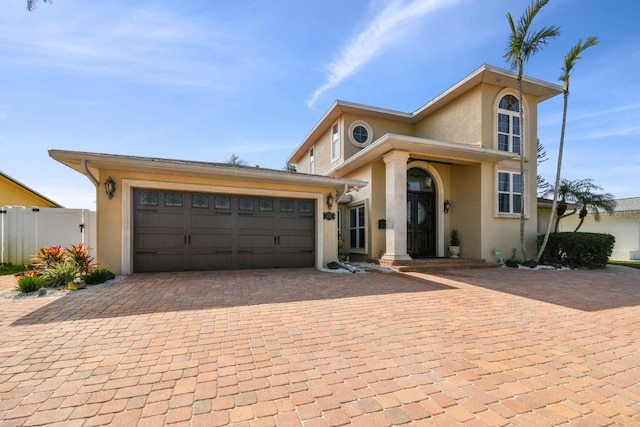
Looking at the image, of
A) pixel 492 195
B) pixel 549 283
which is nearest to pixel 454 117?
pixel 492 195

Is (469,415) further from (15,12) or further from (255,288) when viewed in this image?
(15,12)

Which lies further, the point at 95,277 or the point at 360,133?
the point at 360,133

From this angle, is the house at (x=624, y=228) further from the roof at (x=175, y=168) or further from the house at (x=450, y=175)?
the roof at (x=175, y=168)

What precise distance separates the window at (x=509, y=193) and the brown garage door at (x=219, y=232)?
7200mm

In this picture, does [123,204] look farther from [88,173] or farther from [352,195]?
[352,195]

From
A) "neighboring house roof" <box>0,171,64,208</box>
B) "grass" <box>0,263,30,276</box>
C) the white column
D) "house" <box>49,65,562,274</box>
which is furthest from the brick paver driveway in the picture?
"neighboring house roof" <box>0,171,64,208</box>

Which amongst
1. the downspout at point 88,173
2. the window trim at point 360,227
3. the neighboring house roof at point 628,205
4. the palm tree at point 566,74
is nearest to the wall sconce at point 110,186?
the downspout at point 88,173

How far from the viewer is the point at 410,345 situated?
3.17m

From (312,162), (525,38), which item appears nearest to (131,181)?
(312,162)

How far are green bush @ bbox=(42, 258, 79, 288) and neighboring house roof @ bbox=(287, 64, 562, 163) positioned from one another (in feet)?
32.1

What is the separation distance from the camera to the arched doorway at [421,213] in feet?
37.1

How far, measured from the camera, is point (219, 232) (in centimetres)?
835

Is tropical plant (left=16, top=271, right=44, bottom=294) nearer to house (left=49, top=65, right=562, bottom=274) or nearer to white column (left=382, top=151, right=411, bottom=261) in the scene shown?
house (left=49, top=65, right=562, bottom=274)

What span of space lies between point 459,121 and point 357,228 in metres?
5.80
